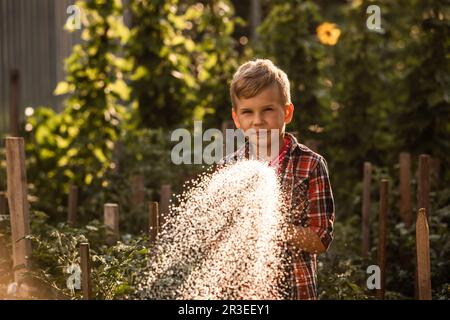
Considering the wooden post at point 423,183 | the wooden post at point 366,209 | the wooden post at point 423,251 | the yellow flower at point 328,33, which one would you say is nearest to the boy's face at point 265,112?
the wooden post at point 423,251

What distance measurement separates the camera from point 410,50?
5500 millimetres

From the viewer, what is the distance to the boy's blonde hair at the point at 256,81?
2.64 meters

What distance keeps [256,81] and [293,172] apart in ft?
1.11

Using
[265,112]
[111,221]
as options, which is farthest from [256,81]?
[111,221]

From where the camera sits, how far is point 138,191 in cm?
454

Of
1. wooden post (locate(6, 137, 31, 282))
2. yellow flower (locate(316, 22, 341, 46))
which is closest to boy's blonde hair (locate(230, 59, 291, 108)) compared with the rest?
wooden post (locate(6, 137, 31, 282))

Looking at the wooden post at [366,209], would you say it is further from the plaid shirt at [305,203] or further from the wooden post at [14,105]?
the wooden post at [14,105]

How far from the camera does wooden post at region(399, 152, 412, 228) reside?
4.27 meters

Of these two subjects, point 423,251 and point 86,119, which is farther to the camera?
point 86,119

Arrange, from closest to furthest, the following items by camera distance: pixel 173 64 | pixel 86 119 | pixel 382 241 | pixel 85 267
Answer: pixel 85 267
pixel 382 241
pixel 86 119
pixel 173 64

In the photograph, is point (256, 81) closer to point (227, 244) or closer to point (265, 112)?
point (265, 112)
